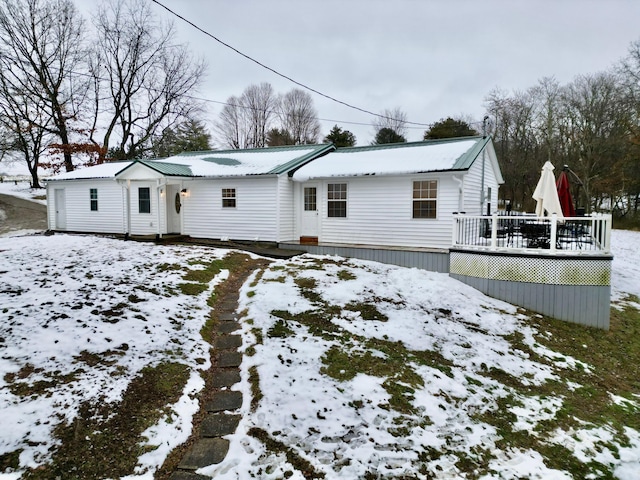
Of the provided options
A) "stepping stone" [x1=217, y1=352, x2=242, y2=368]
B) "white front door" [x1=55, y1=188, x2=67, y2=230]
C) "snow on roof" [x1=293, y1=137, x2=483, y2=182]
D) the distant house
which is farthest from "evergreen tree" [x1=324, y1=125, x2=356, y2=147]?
"stepping stone" [x1=217, y1=352, x2=242, y2=368]

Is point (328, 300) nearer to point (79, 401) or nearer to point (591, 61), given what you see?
point (79, 401)

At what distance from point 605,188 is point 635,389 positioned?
29.1 meters

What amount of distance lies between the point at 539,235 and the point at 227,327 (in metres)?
8.01

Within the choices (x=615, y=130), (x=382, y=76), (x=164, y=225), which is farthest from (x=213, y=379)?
(x=615, y=130)

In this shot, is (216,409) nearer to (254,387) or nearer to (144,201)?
(254,387)

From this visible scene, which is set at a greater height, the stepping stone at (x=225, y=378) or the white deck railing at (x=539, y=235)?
the white deck railing at (x=539, y=235)

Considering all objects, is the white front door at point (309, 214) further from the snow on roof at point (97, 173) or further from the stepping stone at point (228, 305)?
the snow on roof at point (97, 173)

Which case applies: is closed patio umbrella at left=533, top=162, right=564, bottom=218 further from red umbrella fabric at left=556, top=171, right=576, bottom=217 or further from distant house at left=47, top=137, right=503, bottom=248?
distant house at left=47, top=137, right=503, bottom=248

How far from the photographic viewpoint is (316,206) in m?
13.7

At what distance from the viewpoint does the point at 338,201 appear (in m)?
13.2

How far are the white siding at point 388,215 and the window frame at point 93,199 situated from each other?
1077 centimetres

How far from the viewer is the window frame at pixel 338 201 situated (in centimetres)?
1303

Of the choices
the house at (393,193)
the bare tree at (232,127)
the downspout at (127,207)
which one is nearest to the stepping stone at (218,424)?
the house at (393,193)

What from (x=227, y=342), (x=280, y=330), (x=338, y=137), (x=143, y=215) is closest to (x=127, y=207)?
(x=143, y=215)
